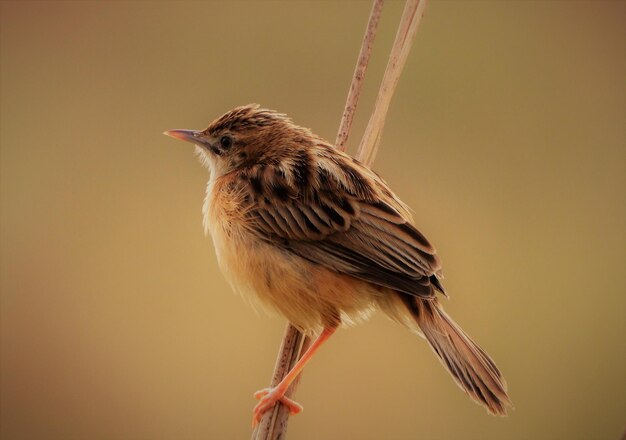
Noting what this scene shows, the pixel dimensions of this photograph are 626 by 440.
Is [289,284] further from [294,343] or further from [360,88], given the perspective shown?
[360,88]

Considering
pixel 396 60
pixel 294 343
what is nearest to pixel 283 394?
pixel 294 343

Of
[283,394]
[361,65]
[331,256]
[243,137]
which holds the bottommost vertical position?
[283,394]

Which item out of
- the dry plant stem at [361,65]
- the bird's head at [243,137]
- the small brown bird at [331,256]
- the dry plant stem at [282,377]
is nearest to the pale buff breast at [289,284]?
the small brown bird at [331,256]

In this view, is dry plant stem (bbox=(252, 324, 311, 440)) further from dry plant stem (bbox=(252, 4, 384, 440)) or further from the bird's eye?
the bird's eye

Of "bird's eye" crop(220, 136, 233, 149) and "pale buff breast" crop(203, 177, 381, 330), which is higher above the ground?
"bird's eye" crop(220, 136, 233, 149)

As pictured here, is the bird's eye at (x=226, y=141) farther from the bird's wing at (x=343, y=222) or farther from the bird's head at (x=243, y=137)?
the bird's wing at (x=343, y=222)

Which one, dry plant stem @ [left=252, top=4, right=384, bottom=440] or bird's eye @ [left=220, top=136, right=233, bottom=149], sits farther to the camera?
bird's eye @ [left=220, top=136, right=233, bottom=149]

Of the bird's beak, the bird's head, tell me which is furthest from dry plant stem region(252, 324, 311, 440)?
the bird's beak
